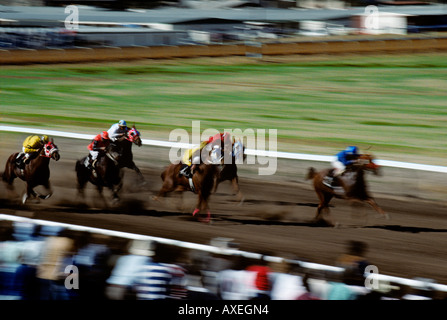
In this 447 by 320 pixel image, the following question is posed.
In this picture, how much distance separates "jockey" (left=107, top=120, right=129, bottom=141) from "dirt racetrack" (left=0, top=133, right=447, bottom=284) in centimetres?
58

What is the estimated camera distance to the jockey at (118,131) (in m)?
6.95

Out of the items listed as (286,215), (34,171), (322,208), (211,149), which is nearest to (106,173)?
(34,171)

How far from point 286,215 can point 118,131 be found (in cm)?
232

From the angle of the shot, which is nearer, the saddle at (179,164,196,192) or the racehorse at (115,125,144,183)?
the saddle at (179,164,196,192)

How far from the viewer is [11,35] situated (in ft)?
53.9

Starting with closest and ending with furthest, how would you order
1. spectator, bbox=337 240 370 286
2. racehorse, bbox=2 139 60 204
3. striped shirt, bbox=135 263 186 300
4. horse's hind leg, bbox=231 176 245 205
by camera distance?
striped shirt, bbox=135 263 186 300
spectator, bbox=337 240 370 286
racehorse, bbox=2 139 60 204
horse's hind leg, bbox=231 176 245 205

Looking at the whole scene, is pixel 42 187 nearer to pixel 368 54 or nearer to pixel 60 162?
pixel 60 162

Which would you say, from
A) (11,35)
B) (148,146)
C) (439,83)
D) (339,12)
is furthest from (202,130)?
(339,12)

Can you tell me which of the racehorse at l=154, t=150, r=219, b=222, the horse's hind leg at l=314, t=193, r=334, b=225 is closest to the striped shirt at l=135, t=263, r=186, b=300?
the racehorse at l=154, t=150, r=219, b=222

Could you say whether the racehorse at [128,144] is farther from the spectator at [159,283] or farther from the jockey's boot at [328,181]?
the spectator at [159,283]

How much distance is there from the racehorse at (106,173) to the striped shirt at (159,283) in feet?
9.83

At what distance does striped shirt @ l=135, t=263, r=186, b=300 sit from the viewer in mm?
4148

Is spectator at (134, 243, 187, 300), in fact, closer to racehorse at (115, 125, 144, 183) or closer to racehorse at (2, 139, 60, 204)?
racehorse at (115, 125, 144, 183)

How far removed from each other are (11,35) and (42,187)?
1040cm
